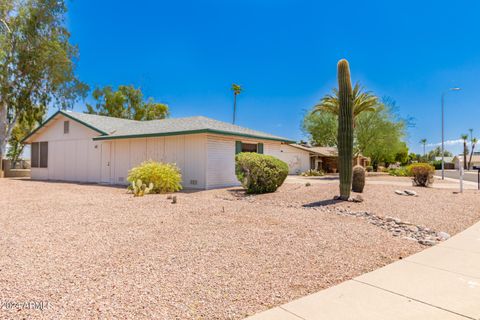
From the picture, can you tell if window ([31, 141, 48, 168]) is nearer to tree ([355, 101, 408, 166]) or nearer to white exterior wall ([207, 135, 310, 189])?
white exterior wall ([207, 135, 310, 189])

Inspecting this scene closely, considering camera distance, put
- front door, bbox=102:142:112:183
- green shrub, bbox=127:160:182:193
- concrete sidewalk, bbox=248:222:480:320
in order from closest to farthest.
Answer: concrete sidewalk, bbox=248:222:480:320 → green shrub, bbox=127:160:182:193 → front door, bbox=102:142:112:183

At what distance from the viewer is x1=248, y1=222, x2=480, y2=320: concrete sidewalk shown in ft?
9.36

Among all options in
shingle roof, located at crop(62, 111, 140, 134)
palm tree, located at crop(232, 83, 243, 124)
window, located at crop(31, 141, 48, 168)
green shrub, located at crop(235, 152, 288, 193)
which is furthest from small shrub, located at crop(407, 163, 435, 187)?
palm tree, located at crop(232, 83, 243, 124)

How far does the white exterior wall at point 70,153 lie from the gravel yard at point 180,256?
1115 cm

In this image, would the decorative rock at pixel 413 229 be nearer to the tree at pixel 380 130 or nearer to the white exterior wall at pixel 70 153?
the white exterior wall at pixel 70 153

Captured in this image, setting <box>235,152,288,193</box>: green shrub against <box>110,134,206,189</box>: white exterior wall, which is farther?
<box>110,134,206,189</box>: white exterior wall

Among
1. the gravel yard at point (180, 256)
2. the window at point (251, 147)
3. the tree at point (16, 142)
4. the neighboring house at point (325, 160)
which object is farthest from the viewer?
the neighboring house at point (325, 160)

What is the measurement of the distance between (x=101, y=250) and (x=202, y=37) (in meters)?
21.1

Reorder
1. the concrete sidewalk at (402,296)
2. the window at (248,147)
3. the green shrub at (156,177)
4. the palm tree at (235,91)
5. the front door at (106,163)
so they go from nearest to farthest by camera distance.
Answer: the concrete sidewalk at (402,296) → the green shrub at (156,177) → the window at (248,147) → the front door at (106,163) → the palm tree at (235,91)

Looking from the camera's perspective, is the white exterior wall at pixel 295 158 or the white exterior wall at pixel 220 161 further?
the white exterior wall at pixel 295 158

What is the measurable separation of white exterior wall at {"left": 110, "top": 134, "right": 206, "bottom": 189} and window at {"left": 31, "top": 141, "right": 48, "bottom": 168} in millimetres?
7571

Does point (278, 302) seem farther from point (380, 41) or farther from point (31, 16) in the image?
point (31, 16)

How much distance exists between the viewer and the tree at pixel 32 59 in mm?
23013

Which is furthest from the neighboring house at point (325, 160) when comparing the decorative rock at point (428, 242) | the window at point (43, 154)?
the decorative rock at point (428, 242)
